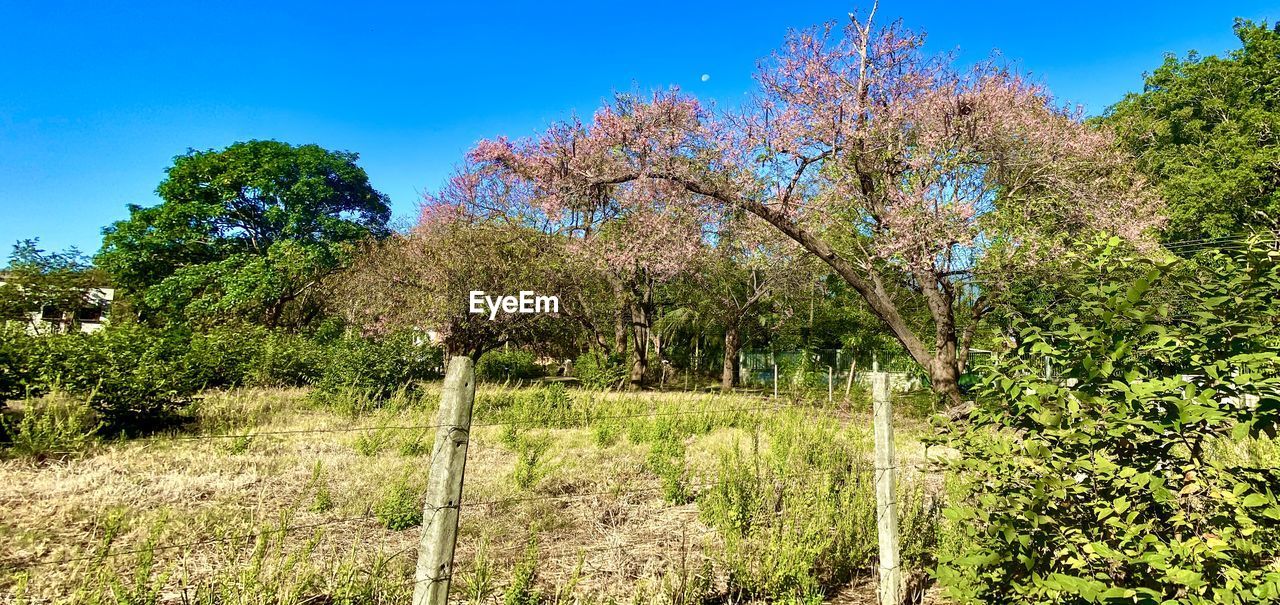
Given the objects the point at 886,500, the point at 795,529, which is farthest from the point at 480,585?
the point at 886,500

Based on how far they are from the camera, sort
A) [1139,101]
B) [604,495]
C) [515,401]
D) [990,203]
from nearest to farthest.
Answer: [604,495] → [515,401] → [990,203] → [1139,101]

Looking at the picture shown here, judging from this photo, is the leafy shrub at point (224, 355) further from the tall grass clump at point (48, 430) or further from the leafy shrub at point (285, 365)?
the tall grass clump at point (48, 430)

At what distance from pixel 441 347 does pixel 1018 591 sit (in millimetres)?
17145

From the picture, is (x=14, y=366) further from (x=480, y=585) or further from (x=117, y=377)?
(x=480, y=585)

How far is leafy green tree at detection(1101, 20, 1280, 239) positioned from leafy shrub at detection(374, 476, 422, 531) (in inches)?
763

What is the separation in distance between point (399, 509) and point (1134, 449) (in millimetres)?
4054

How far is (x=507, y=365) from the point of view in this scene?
21.7m

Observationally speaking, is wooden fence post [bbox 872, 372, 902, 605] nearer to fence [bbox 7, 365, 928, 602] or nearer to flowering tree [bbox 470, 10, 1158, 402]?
fence [bbox 7, 365, 928, 602]

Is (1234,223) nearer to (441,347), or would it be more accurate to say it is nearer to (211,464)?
(441,347)

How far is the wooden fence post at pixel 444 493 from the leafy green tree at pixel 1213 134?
65.1ft

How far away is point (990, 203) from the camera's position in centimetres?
1113

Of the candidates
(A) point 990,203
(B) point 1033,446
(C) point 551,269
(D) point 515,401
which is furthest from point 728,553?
(C) point 551,269

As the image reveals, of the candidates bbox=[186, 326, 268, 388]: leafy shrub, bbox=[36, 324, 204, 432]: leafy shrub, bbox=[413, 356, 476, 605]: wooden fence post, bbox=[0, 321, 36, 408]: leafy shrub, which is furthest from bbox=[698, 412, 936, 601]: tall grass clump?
bbox=[186, 326, 268, 388]: leafy shrub

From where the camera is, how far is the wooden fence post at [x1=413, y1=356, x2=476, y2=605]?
2.14 meters
